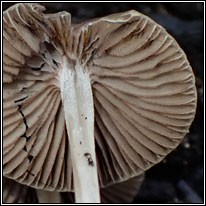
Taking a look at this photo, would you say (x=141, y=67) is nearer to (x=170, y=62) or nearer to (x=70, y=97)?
(x=170, y=62)

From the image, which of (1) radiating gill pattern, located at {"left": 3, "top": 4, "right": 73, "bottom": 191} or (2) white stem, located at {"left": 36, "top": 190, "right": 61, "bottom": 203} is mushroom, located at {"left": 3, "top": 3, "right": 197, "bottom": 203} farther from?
(2) white stem, located at {"left": 36, "top": 190, "right": 61, "bottom": 203}

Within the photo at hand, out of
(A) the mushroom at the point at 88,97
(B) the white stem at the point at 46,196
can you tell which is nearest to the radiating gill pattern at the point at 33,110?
(A) the mushroom at the point at 88,97

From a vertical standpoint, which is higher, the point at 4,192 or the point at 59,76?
the point at 59,76

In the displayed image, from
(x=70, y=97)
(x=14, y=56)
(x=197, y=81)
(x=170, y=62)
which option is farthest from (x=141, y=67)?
(x=197, y=81)

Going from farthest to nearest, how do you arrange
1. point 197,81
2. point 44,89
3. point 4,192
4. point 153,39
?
1. point 197,81
2. point 4,192
3. point 44,89
4. point 153,39

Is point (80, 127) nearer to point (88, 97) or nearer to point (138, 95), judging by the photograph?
point (88, 97)

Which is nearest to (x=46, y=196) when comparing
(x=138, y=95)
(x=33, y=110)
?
(x=33, y=110)

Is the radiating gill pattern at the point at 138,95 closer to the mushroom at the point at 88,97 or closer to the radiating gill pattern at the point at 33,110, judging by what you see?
the mushroom at the point at 88,97

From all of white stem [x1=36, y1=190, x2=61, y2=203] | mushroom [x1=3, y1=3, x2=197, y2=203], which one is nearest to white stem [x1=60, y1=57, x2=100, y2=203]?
mushroom [x1=3, y1=3, x2=197, y2=203]
